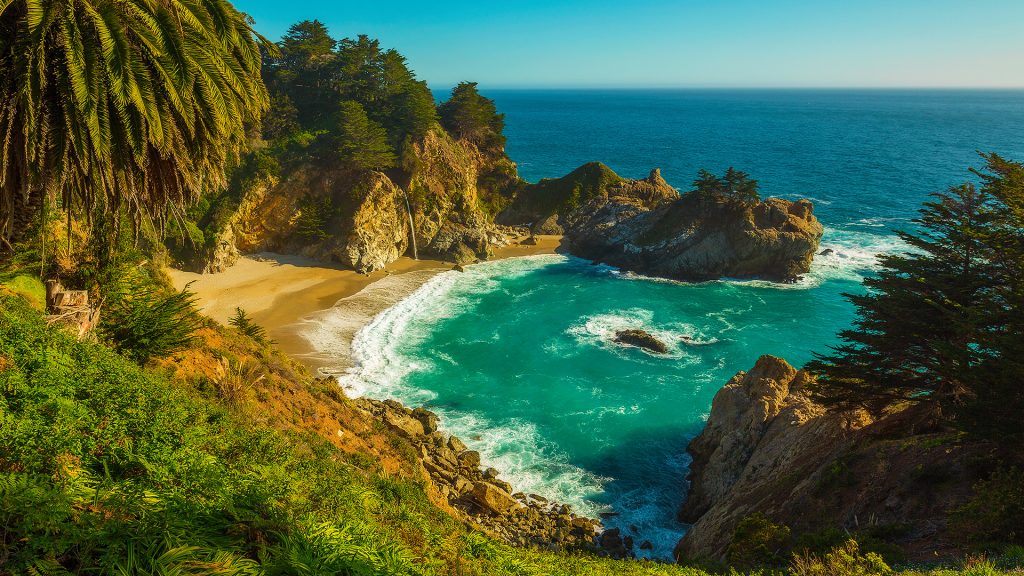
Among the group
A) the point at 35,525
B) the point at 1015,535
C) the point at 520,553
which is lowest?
the point at 1015,535

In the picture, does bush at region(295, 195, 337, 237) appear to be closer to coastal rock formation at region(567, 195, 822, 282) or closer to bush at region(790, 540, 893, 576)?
coastal rock formation at region(567, 195, 822, 282)

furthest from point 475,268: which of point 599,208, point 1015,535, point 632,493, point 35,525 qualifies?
point 35,525

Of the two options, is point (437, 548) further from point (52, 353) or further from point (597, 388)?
point (597, 388)

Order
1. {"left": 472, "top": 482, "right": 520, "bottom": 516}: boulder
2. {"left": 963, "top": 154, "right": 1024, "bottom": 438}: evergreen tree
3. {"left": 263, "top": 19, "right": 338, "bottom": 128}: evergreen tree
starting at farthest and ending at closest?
1. {"left": 263, "top": 19, "right": 338, "bottom": 128}: evergreen tree
2. {"left": 472, "top": 482, "right": 520, "bottom": 516}: boulder
3. {"left": 963, "top": 154, "right": 1024, "bottom": 438}: evergreen tree

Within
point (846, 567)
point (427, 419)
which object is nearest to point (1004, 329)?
point (846, 567)

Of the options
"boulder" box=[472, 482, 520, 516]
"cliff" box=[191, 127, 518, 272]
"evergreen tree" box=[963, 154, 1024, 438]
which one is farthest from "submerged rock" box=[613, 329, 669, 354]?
"evergreen tree" box=[963, 154, 1024, 438]

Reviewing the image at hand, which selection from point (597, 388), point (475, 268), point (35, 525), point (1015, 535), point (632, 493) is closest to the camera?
point (35, 525)

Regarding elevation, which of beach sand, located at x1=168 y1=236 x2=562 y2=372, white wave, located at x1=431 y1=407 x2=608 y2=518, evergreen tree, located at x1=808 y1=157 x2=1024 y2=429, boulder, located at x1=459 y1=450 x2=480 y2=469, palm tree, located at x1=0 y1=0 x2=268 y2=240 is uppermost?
palm tree, located at x1=0 y1=0 x2=268 y2=240
